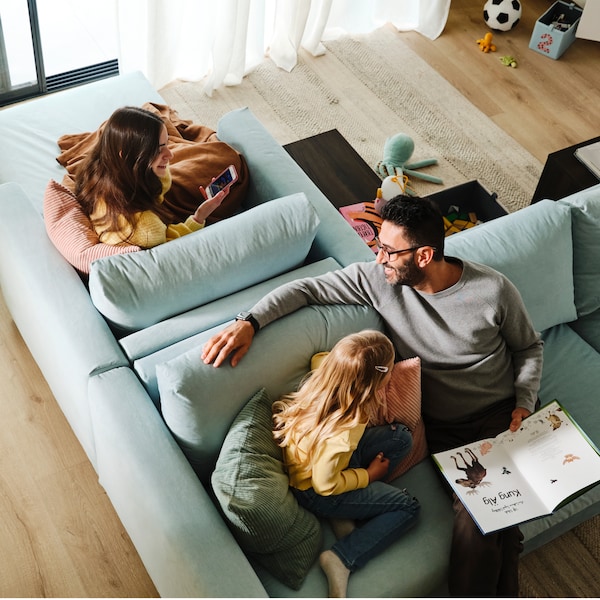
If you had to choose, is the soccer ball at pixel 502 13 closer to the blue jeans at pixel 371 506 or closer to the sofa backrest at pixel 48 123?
the sofa backrest at pixel 48 123

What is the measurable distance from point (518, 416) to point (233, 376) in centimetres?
80

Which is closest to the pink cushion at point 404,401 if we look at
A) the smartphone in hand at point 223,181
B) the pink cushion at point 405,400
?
the pink cushion at point 405,400

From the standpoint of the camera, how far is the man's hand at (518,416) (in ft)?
7.19

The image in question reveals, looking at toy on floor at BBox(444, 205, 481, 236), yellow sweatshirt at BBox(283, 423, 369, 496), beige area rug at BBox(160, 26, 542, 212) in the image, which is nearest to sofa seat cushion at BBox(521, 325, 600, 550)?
yellow sweatshirt at BBox(283, 423, 369, 496)

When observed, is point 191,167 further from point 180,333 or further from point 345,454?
point 345,454

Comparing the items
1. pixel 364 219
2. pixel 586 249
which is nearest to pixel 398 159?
pixel 364 219

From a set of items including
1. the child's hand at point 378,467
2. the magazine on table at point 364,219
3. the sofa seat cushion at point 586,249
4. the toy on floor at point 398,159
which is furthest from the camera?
the toy on floor at point 398,159

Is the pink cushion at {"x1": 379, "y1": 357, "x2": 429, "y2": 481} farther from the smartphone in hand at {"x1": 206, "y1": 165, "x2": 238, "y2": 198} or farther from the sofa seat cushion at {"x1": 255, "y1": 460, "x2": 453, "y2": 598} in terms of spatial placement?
the smartphone in hand at {"x1": 206, "y1": 165, "x2": 238, "y2": 198}

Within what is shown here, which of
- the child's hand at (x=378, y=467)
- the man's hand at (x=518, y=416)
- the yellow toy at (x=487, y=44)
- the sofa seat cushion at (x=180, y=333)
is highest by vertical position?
the sofa seat cushion at (x=180, y=333)

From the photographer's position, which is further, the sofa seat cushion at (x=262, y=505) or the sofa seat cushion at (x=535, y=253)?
the sofa seat cushion at (x=535, y=253)

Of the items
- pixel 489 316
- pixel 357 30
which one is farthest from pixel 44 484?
pixel 357 30

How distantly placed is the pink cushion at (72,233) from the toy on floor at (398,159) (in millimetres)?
1470

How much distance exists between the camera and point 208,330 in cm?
218

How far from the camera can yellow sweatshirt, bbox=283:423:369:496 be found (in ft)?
6.38
